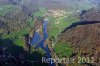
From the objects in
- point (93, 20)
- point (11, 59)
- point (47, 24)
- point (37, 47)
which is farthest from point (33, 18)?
point (11, 59)

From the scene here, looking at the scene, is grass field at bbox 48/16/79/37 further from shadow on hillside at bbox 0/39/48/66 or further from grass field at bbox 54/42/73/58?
shadow on hillside at bbox 0/39/48/66

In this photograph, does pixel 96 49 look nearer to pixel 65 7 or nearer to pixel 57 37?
pixel 57 37

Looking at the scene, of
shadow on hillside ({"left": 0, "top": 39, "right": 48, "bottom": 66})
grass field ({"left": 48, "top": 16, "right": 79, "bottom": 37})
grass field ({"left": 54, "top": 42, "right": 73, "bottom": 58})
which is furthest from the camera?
grass field ({"left": 48, "top": 16, "right": 79, "bottom": 37})

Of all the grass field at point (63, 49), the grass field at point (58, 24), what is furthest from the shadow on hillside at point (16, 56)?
the grass field at point (58, 24)

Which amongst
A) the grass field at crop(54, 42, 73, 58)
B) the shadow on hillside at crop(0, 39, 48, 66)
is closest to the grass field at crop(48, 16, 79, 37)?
the grass field at crop(54, 42, 73, 58)

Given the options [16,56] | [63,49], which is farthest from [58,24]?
[16,56]

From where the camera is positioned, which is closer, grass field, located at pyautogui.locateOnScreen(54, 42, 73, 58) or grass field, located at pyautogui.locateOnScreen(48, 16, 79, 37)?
grass field, located at pyautogui.locateOnScreen(54, 42, 73, 58)

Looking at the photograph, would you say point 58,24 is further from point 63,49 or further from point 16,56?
point 16,56

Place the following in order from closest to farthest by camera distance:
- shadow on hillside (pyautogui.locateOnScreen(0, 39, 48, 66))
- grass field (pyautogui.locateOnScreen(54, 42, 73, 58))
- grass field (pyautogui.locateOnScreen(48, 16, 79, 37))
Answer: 1. shadow on hillside (pyautogui.locateOnScreen(0, 39, 48, 66))
2. grass field (pyautogui.locateOnScreen(54, 42, 73, 58))
3. grass field (pyautogui.locateOnScreen(48, 16, 79, 37))
